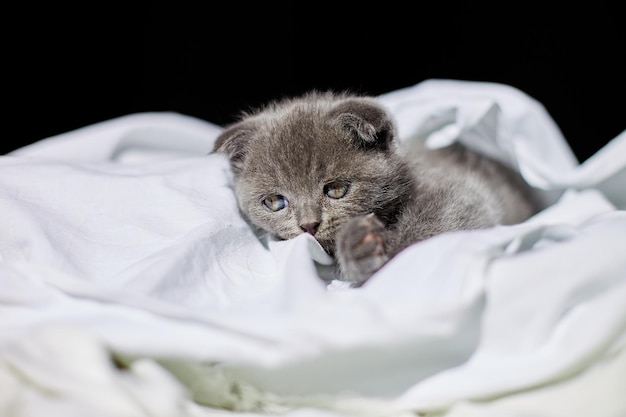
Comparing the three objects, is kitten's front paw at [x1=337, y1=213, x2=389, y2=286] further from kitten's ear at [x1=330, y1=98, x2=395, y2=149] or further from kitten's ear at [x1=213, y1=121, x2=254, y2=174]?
kitten's ear at [x1=213, y1=121, x2=254, y2=174]

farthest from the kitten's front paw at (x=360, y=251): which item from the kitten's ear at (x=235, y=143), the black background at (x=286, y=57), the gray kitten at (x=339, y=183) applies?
the black background at (x=286, y=57)

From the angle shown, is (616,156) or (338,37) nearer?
(616,156)

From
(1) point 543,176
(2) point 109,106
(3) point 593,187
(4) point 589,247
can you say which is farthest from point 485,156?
(2) point 109,106

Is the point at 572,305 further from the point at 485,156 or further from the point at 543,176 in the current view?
the point at 485,156

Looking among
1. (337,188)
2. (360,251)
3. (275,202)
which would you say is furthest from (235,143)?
(360,251)

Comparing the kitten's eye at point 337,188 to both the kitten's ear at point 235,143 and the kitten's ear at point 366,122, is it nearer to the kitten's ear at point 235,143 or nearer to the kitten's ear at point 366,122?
the kitten's ear at point 366,122

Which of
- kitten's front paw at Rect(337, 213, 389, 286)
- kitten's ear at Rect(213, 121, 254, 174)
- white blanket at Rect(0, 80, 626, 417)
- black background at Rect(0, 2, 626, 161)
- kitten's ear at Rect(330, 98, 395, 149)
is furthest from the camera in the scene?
black background at Rect(0, 2, 626, 161)

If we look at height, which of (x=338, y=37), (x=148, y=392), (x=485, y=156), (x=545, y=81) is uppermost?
(x=338, y=37)

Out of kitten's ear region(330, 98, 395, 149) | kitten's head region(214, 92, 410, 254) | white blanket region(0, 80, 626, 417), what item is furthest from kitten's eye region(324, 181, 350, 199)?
white blanket region(0, 80, 626, 417)
